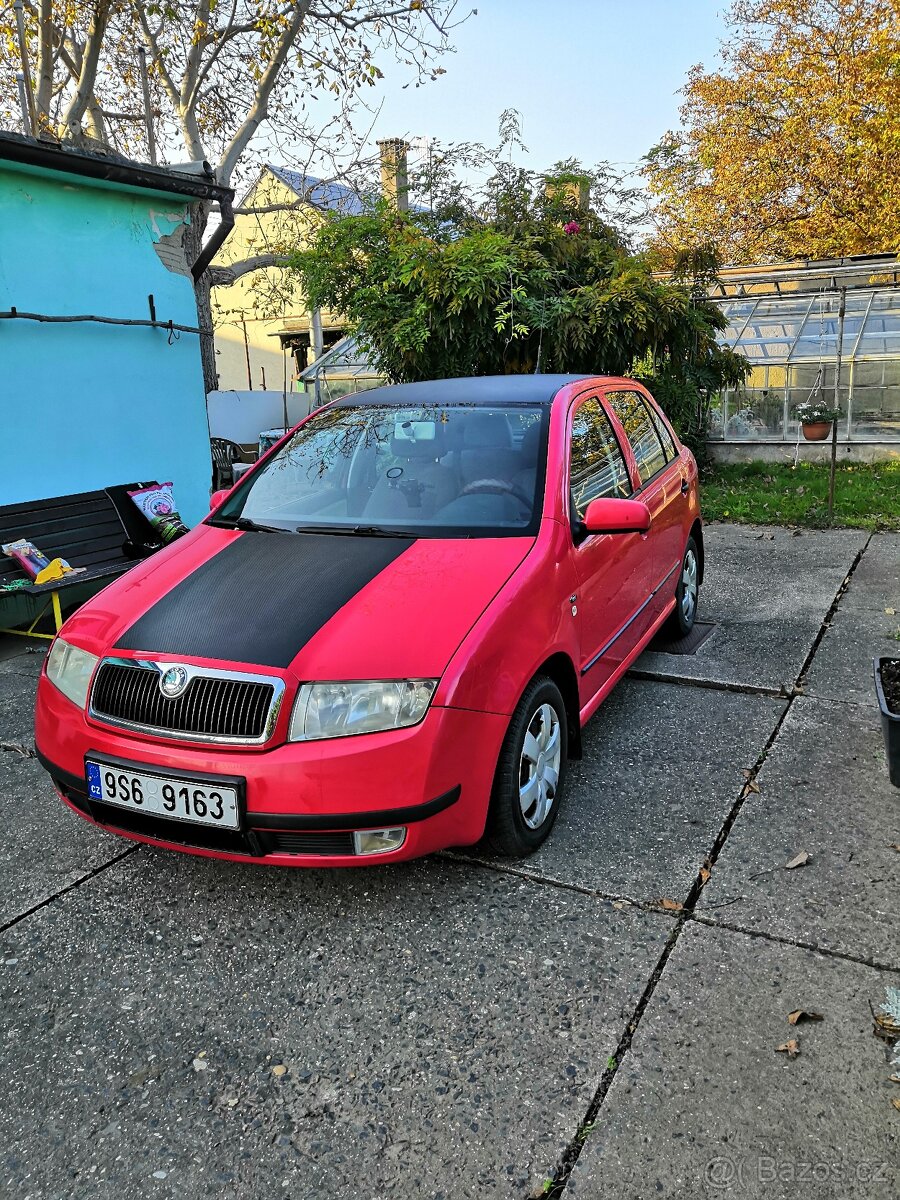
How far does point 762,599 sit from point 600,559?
10.6 feet

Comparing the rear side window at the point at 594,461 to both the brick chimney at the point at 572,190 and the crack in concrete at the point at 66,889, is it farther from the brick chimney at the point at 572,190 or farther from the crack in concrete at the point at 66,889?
the brick chimney at the point at 572,190

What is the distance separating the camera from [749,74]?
69.8 ft

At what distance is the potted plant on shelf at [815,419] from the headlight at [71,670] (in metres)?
12.9

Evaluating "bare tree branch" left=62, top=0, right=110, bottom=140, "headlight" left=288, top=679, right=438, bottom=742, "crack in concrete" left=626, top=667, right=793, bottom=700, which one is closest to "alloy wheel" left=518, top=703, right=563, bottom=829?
"headlight" left=288, top=679, right=438, bottom=742

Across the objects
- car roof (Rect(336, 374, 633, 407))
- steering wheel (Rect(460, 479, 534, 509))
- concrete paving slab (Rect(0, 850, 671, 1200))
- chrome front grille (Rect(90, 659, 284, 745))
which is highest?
car roof (Rect(336, 374, 633, 407))

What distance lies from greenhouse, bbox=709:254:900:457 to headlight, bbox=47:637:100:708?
1247 cm

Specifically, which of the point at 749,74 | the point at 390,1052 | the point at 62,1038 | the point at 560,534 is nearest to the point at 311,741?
the point at 390,1052

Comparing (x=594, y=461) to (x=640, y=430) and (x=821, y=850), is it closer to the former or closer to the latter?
(x=640, y=430)

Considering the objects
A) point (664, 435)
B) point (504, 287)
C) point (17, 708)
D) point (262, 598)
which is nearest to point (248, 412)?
point (504, 287)

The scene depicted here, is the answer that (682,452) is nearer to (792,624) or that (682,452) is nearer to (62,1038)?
(792,624)

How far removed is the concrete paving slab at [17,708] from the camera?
4336mm

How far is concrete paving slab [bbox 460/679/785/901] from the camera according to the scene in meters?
2.98

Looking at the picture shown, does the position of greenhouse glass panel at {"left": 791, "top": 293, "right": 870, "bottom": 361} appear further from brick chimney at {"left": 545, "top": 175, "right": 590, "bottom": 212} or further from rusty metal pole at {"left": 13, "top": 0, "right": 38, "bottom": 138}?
rusty metal pole at {"left": 13, "top": 0, "right": 38, "bottom": 138}

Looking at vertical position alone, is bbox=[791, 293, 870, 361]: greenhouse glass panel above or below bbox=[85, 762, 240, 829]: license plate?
above
